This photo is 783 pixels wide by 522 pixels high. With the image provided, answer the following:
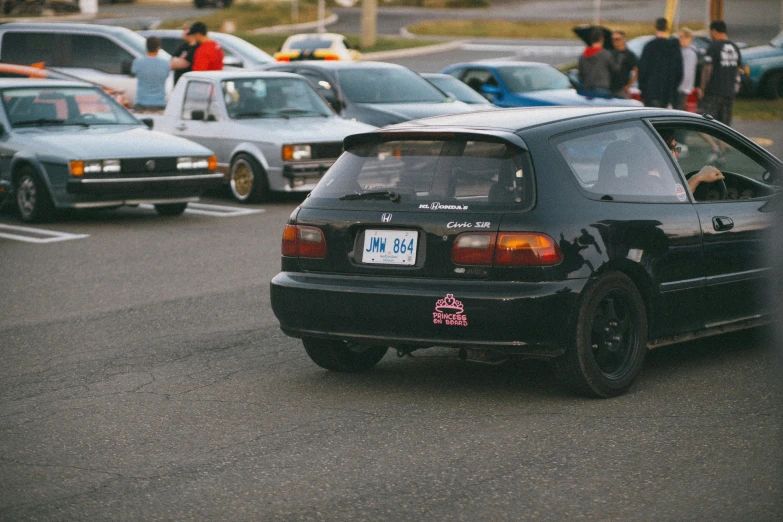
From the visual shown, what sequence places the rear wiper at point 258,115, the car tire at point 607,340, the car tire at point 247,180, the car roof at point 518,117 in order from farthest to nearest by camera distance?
1. the rear wiper at point 258,115
2. the car tire at point 247,180
3. the car roof at point 518,117
4. the car tire at point 607,340

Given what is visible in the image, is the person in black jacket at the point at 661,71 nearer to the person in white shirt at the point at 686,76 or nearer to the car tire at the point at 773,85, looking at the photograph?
the person in white shirt at the point at 686,76

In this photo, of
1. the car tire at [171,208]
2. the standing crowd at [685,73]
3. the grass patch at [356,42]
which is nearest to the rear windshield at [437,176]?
the car tire at [171,208]

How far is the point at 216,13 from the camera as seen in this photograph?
2221 inches

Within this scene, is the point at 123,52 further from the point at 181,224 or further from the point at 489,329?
the point at 489,329

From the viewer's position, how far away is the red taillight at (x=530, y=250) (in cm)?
602

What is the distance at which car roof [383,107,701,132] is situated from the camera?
6488 millimetres

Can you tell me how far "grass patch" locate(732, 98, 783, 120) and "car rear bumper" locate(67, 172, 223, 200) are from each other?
16.6 meters

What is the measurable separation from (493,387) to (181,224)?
26.3ft

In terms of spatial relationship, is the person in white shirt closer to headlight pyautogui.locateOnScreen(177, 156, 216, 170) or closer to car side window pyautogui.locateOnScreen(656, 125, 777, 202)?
headlight pyautogui.locateOnScreen(177, 156, 216, 170)

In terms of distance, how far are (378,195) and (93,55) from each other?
665 inches

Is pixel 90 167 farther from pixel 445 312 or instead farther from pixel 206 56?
pixel 445 312

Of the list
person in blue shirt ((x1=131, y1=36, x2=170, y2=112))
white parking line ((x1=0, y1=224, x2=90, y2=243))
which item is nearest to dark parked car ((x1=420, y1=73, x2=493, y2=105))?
person in blue shirt ((x1=131, y1=36, x2=170, y2=112))

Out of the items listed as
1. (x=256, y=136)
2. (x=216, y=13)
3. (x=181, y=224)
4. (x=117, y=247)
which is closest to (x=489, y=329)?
(x=117, y=247)

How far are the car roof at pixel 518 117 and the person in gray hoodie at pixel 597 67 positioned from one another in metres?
13.0
